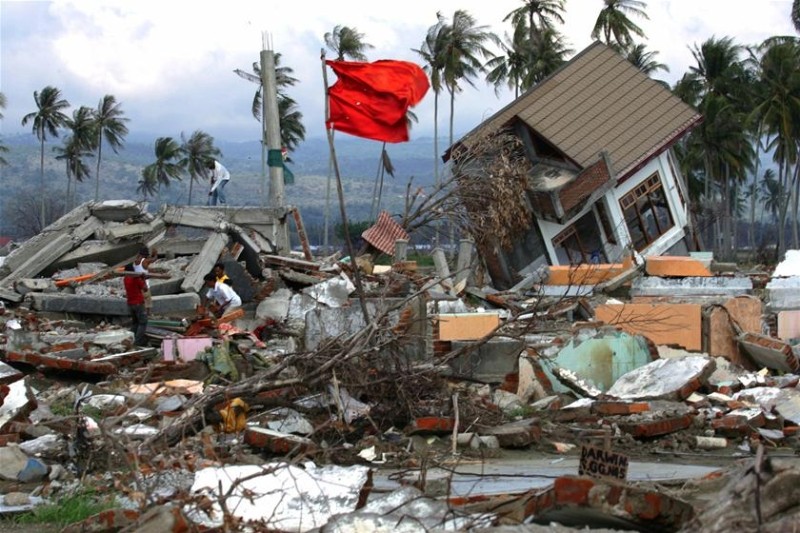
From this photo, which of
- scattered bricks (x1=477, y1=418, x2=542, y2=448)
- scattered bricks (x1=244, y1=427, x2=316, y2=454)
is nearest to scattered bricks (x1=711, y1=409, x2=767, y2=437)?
scattered bricks (x1=477, y1=418, x2=542, y2=448)

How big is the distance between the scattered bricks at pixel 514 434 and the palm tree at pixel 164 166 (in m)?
70.2

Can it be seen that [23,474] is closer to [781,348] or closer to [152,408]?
[152,408]

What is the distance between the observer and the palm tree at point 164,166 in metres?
77.4

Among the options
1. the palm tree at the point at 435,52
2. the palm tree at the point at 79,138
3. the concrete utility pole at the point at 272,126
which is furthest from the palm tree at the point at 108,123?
the concrete utility pole at the point at 272,126

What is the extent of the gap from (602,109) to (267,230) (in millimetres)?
11376

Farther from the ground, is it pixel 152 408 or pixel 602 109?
pixel 602 109

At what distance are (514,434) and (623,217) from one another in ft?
59.1

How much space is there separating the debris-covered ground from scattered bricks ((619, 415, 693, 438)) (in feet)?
0.05

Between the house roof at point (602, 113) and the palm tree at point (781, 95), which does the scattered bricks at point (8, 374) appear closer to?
the house roof at point (602, 113)

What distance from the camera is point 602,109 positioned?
1051 inches

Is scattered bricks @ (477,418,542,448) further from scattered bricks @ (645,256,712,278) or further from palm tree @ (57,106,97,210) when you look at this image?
palm tree @ (57,106,97,210)

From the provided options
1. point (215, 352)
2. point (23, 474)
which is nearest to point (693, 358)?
point (215, 352)

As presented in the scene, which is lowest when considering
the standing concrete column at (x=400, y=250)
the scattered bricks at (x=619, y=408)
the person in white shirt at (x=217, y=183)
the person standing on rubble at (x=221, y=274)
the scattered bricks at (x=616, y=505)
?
the scattered bricks at (x=619, y=408)

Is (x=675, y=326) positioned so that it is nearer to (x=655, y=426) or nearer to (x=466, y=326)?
(x=466, y=326)
